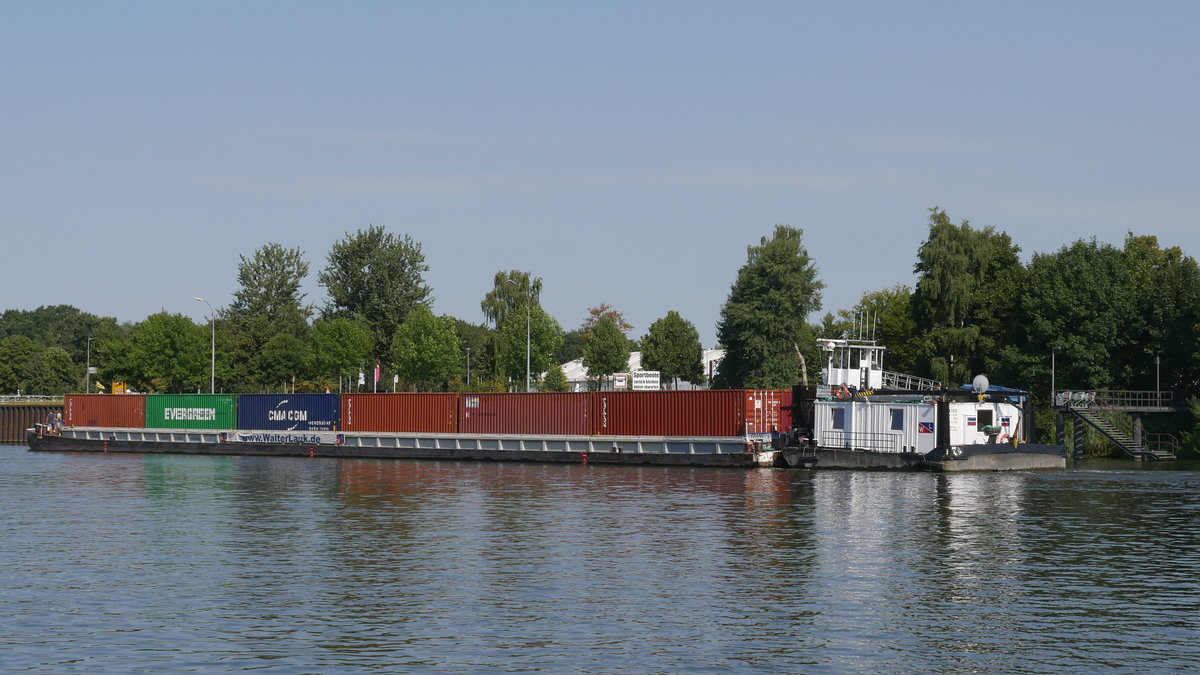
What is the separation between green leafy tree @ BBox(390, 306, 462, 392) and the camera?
131500 millimetres

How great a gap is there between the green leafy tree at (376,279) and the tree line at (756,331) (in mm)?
221

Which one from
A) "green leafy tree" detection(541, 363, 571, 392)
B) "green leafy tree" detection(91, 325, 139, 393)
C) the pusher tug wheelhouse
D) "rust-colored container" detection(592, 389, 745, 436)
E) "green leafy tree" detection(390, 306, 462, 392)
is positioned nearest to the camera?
the pusher tug wheelhouse

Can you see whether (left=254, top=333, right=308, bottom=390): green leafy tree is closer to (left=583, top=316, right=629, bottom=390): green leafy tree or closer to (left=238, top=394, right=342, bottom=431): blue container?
(left=583, top=316, right=629, bottom=390): green leafy tree

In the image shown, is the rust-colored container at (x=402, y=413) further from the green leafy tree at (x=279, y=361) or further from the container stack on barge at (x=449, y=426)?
the green leafy tree at (x=279, y=361)

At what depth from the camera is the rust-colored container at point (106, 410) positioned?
306ft

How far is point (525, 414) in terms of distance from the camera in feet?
244

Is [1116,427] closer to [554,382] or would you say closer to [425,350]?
[425,350]

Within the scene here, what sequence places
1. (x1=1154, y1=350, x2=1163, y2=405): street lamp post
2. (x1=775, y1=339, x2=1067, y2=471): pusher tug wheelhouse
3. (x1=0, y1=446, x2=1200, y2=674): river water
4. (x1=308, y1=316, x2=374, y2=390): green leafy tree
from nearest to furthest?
(x1=0, y1=446, x2=1200, y2=674): river water → (x1=775, y1=339, x2=1067, y2=471): pusher tug wheelhouse → (x1=1154, y1=350, x2=1163, y2=405): street lamp post → (x1=308, y1=316, x2=374, y2=390): green leafy tree

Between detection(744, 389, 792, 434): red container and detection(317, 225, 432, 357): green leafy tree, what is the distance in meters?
91.8

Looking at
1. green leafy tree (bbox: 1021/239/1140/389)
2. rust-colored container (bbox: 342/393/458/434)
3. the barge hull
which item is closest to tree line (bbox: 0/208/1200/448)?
green leafy tree (bbox: 1021/239/1140/389)

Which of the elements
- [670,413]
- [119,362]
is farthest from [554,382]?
[670,413]

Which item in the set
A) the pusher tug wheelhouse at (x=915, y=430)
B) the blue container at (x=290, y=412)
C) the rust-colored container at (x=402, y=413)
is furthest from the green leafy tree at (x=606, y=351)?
the pusher tug wheelhouse at (x=915, y=430)

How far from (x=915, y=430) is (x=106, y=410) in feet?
201

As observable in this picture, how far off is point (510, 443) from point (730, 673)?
181 ft
